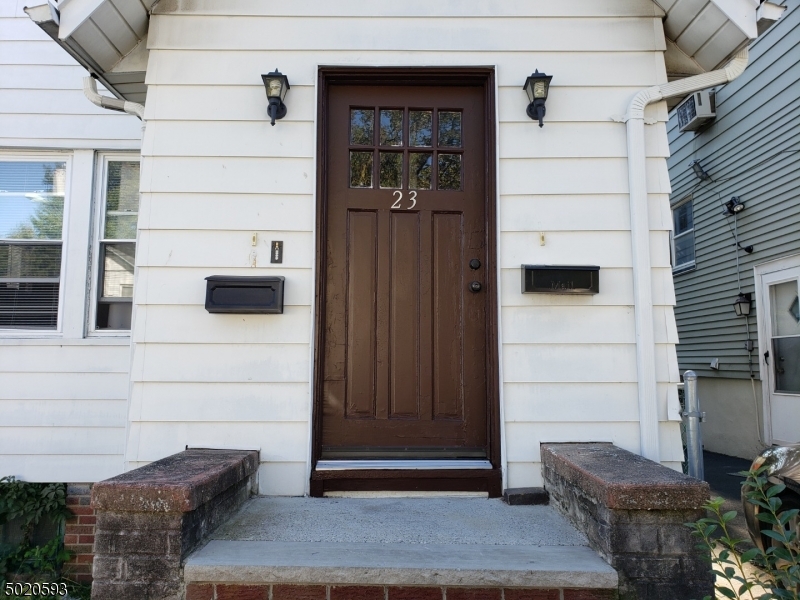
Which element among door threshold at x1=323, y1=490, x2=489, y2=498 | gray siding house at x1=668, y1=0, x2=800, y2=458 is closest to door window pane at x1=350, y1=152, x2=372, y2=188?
door threshold at x1=323, y1=490, x2=489, y2=498

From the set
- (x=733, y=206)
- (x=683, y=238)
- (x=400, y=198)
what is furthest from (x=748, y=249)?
(x=400, y=198)

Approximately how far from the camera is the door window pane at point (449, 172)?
347 cm

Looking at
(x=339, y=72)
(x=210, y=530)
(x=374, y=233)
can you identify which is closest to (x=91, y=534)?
(x=210, y=530)

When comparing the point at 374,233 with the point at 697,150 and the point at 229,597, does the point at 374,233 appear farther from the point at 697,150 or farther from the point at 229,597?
the point at 697,150

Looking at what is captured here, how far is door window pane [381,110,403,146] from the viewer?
3488mm

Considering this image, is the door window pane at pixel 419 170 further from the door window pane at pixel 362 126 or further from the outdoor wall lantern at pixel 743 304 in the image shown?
the outdoor wall lantern at pixel 743 304

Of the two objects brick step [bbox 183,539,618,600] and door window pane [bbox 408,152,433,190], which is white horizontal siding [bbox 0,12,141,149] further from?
brick step [bbox 183,539,618,600]

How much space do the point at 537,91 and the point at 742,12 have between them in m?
1.09

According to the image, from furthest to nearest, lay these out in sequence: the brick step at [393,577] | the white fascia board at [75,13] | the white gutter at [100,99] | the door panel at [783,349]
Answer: the door panel at [783,349] < the white gutter at [100,99] < the white fascia board at [75,13] < the brick step at [393,577]

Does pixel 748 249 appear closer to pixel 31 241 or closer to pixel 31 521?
pixel 31 241

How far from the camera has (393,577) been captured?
2162 mm

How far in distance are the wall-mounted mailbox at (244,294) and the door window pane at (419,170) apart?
0.97 m

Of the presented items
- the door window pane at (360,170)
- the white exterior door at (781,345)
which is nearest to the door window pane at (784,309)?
the white exterior door at (781,345)

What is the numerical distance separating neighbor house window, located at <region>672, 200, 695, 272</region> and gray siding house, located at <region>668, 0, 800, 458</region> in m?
0.03
